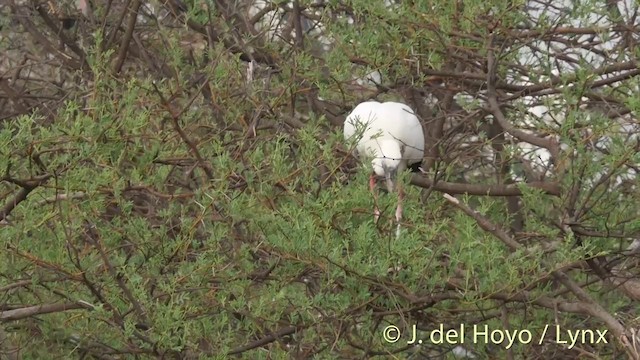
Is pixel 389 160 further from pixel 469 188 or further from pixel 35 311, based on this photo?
pixel 35 311

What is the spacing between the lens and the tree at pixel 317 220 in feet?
14.6

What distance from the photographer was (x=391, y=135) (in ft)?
20.2

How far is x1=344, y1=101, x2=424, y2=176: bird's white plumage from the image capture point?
6082 millimetres

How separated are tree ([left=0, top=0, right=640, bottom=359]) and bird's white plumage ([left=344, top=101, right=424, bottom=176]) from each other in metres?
0.18

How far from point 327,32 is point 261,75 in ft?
1.28

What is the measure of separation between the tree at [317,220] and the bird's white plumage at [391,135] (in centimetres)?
18

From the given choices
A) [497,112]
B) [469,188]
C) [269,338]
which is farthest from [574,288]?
[469,188]

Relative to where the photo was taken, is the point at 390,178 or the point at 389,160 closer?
the point at 390,178

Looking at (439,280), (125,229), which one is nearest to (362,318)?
(439,280)

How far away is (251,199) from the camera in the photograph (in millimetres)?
4633

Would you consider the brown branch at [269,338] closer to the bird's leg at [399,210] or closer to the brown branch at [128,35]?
the bird's leg at [399,210]

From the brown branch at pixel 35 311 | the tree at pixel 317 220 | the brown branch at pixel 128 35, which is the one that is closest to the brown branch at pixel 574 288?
the tree at pixel 317 220

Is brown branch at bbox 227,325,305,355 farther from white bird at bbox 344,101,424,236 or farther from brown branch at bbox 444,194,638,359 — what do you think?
white bird at bbox 344,101,424,236

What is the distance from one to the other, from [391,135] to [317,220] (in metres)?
1.80
